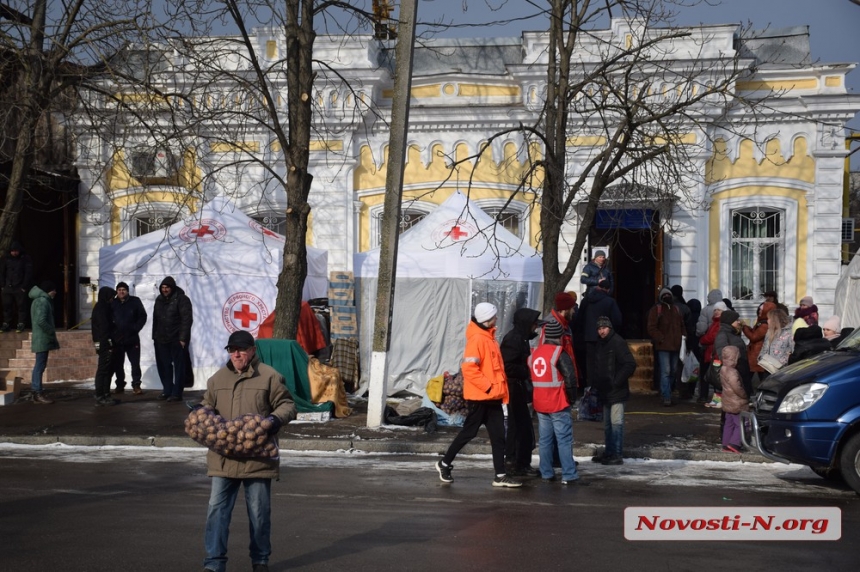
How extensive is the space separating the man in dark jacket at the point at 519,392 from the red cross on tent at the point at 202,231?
Result: 30.5 ft

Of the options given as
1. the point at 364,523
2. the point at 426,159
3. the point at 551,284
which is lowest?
the point at 364,523

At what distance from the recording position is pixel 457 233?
17.2m

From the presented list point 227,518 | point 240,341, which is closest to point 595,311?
point 240,341

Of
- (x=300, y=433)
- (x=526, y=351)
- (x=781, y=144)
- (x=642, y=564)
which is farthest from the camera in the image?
(x=781, y=144)

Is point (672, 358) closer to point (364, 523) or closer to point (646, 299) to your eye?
point (646, 299)

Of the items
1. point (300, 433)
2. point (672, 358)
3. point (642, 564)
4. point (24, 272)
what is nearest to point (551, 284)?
point (672, 358)

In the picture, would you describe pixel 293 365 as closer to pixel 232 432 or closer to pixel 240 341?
pixel 240 341

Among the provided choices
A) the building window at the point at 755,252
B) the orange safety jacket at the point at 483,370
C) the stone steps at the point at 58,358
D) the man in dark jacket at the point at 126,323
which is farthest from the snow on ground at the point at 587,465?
the building window at the point at 755,252

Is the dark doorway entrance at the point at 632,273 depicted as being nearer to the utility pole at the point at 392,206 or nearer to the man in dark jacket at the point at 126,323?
the utility pole at the point at 392,206

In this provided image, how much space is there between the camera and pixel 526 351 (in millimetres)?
10516

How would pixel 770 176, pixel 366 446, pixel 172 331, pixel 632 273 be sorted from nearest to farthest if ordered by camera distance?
pixel 366 446 → pixel 172 331 → pixel 770 176 → pixel 632 273

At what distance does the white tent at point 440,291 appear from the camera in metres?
17.0

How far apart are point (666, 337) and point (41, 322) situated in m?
9.94

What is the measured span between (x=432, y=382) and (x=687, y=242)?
37.7ft
